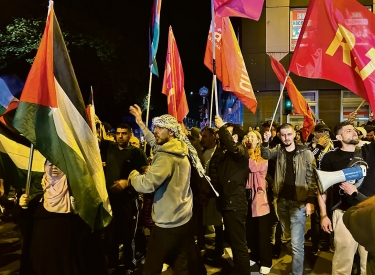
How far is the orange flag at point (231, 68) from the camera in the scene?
6.66 metres

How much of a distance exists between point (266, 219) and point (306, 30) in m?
2.76

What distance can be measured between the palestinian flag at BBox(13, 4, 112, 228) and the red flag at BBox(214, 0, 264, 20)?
261 cm

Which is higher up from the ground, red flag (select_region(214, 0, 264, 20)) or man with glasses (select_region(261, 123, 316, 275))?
red flag (select_region(214, 0, 264, 20))

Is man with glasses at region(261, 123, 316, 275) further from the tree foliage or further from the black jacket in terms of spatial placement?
the tree foliage

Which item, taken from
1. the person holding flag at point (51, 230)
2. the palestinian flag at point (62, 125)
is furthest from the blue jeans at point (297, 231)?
the person holding flag at point (51, 230)

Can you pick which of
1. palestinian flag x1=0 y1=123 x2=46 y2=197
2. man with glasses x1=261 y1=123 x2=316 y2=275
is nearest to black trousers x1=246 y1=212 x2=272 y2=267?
man with glasses x1=261 y1=123 x2=316 y2=275

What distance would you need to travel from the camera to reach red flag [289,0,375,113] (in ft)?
15.4

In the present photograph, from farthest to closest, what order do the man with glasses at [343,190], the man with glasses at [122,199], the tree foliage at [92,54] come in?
the tree foliage at [92,54], the man with glasses at [122,199], the man with glasses at [343,190]

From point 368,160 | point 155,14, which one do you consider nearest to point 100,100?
point 155,14

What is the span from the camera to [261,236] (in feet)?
19.1

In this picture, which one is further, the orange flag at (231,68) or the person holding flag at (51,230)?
the orange flag at (231,68)

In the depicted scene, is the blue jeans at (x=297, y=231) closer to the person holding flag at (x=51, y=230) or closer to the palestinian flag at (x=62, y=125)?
the palestinian flag at (x=62, y=125)

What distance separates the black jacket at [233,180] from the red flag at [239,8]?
79.4 inches

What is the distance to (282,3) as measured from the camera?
64.4ft
